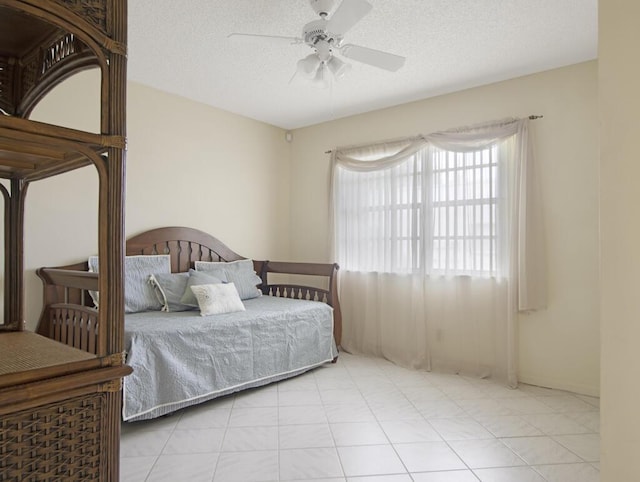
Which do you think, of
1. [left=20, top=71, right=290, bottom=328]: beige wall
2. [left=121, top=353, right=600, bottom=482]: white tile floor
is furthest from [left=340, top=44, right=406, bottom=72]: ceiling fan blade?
[left=121, top=353, right=600, bottom=482]: white tile floor

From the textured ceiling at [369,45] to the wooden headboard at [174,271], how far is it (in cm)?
135

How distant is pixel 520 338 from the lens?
3381 mm

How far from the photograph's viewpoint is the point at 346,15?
6.72ft

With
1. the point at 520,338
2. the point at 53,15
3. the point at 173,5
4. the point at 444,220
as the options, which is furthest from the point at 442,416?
the point at 173,5

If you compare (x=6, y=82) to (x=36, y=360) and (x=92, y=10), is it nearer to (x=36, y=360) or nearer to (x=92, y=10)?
(x=92, y=10)

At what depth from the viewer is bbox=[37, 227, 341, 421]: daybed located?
2471mm

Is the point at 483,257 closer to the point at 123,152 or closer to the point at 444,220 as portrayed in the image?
the point at 444,220

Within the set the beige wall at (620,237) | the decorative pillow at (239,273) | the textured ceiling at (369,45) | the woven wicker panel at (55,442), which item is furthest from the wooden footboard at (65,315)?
the beige wall at (620,237)

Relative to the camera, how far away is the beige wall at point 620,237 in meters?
1.04

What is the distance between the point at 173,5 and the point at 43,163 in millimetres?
1501

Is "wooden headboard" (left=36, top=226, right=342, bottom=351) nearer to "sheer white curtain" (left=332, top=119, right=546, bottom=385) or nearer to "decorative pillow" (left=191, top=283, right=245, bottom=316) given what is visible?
"sheer white curtain" (left=332, top=119, right=546, bottom=385)

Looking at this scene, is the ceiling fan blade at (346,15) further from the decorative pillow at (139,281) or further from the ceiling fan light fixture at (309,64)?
the decorative pillow at (139,281)

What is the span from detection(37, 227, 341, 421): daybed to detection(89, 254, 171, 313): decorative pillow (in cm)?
1

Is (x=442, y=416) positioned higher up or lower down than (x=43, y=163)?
lower down
